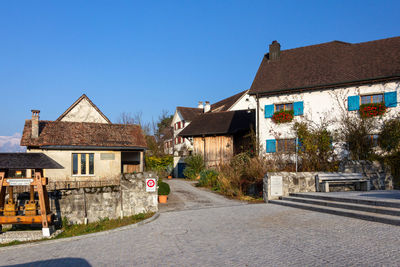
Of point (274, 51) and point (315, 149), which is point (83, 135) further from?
point (274, 51)

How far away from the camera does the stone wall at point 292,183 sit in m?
12.9

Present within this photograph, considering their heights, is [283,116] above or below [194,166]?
above

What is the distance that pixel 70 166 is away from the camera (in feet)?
60.6

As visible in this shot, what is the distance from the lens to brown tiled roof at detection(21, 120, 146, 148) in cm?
1862

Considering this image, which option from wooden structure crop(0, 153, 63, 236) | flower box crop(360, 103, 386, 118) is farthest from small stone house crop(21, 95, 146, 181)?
flower box crop(360, 103, 386, 118)

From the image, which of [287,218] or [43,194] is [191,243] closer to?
[287,218]

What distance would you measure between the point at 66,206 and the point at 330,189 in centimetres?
1085

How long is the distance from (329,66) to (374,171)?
29.7 ft

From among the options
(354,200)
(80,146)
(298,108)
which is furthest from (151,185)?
(298,108)

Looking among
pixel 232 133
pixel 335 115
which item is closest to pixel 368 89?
pixel 335 115

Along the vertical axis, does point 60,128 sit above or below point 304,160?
above

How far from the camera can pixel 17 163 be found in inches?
334

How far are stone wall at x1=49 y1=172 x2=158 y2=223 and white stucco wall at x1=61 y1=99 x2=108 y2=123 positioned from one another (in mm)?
18656

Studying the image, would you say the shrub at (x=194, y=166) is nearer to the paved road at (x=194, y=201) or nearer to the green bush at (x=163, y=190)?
the paved road at (x=194, y=201)
